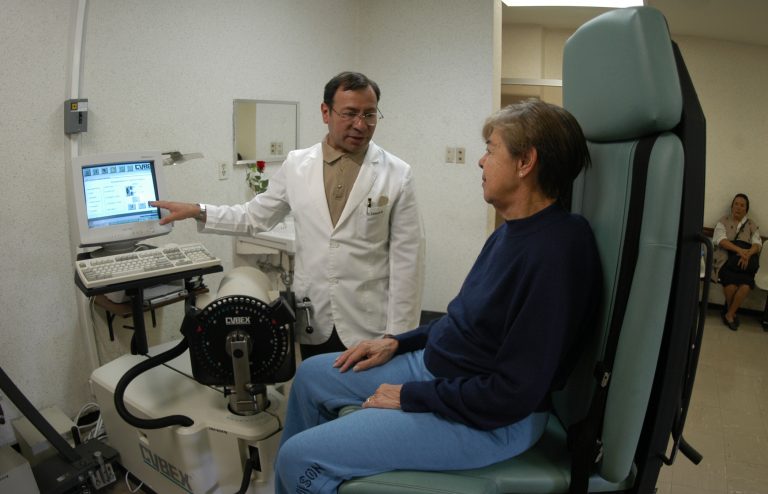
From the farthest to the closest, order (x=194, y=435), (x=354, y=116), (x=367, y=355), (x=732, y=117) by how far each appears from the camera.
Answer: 1. (x=732, y=117)
2. (x=354, y=116)
3. (x=194, y=435)
4. (x=367, y=355)

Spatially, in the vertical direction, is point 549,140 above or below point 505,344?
above

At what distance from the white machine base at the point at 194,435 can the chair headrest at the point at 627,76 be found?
123 centimetres

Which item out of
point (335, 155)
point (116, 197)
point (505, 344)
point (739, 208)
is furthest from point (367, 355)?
point (739, 208)

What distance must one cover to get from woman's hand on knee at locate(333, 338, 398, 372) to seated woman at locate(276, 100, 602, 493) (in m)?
0.17

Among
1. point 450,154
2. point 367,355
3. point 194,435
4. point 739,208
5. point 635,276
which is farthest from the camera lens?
point 739,208

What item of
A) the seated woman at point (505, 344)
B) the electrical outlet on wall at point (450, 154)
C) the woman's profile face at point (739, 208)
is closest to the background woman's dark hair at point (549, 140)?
the seated woman at point (505, 344)

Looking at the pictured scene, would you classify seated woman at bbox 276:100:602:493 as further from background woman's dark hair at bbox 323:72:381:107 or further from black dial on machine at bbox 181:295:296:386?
background woman's dark hair at bbox 323:72:381:107

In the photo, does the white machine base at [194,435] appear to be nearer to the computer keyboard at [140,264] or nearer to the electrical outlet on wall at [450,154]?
the computer keyboard at [140,264]

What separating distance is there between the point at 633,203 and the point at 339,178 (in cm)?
105

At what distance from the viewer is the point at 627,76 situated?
1062mm

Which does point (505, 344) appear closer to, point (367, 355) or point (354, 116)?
point (367, 355)

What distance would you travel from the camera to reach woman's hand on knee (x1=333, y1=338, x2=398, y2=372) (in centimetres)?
144

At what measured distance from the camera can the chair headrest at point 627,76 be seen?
1011 mm

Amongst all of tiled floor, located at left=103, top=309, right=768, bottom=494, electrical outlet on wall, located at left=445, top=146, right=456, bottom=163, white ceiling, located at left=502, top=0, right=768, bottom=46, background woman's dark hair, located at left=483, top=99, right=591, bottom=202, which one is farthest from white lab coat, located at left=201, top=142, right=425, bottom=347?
white ceiling, located at left=502, top=0, right=768, bottom=46
